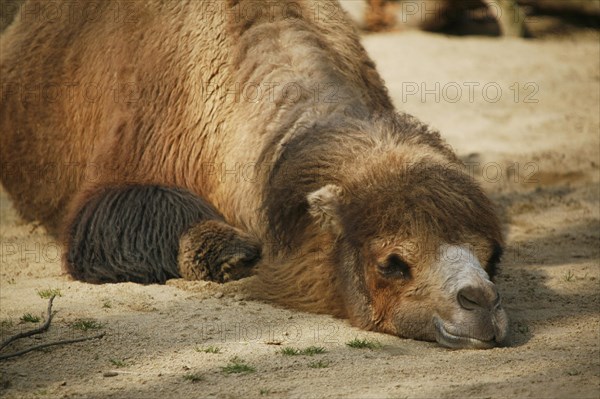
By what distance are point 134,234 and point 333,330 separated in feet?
6.63

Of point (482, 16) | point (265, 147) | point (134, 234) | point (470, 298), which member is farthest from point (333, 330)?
point (482, 16)

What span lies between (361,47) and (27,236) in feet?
12.0

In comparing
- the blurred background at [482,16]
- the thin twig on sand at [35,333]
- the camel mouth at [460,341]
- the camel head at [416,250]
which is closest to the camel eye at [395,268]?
the camel head at [416,250]

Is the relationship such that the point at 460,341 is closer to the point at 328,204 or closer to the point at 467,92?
the point at 328,204

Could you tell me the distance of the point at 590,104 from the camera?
12781 millimetres

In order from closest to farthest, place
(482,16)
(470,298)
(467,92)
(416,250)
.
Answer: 1. (470,298)
2. (416,250)
3. (467,92)
4. (482,16)

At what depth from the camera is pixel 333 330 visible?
20.1 feet

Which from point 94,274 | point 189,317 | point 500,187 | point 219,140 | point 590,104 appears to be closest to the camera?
point 189,317

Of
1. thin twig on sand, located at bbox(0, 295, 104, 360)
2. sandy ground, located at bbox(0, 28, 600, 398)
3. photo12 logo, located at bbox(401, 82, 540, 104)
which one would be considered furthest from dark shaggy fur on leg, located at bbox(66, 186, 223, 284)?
photo12 logo, located at bbox(401, 82, 540, 104)

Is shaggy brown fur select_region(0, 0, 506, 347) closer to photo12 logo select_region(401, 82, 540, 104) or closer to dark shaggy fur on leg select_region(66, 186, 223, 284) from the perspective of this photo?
dark shaggy fur on leg select_region(66, 186, 223, 284)

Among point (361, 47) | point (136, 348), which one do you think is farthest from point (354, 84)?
point (136, 348)

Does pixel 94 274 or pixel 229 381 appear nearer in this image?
pixel 229 381

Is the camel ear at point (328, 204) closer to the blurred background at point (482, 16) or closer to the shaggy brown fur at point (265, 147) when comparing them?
the shaggy brown fur at point (265, 147)

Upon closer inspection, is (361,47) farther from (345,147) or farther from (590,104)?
(590,104)
